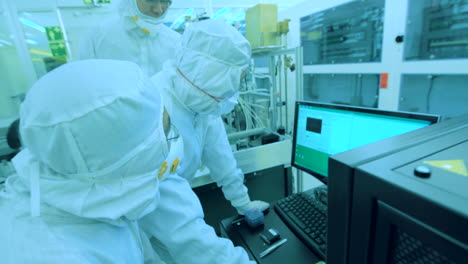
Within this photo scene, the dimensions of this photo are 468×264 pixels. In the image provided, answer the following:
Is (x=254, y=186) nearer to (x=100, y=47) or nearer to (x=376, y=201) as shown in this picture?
(x=376, y=201)

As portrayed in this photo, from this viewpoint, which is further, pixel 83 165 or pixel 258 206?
pixel 258 206

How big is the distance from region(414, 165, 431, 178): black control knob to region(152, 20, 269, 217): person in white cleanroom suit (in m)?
0.73

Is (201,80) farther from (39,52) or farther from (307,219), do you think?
(39,52)

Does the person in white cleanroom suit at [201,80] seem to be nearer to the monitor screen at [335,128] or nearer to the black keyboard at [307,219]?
the black keyboard at [307,219]

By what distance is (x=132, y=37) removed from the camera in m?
1.46

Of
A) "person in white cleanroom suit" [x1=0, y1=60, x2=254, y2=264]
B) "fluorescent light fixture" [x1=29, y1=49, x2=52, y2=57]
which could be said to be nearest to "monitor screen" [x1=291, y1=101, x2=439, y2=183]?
"person in white cleanroom suit" [x1=0, y1=60, x2=254, y2=264]

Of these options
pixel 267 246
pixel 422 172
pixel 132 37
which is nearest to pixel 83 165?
pixel 422 172

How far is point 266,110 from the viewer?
2.11 m

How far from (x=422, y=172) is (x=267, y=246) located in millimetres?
644

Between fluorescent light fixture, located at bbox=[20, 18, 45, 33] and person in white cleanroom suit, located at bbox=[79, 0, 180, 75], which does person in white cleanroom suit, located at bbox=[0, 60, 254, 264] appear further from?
fluorescent light fixture, located at bbox=[20, 18, 45, 33]

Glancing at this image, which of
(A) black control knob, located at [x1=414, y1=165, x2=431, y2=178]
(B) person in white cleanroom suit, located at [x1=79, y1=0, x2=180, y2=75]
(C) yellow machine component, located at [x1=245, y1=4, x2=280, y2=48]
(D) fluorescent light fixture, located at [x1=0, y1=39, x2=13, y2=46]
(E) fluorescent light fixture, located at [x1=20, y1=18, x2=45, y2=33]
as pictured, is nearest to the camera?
(A) black control knob, located at [x1=414, y1=165, x2=431, y2=178]

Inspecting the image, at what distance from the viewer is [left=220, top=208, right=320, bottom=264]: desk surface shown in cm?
73

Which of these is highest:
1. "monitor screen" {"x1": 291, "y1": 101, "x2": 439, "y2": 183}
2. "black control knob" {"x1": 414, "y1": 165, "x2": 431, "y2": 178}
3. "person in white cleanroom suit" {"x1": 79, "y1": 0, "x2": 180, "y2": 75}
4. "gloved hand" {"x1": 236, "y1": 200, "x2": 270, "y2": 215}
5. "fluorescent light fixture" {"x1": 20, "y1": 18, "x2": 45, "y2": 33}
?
"fluorescent light fixture" {"x1": 20, "y1": 18, "x2": 45, "y2": 33}

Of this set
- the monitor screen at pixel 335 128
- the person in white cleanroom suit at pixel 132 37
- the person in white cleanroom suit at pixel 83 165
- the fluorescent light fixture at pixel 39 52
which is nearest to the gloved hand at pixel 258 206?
the monitor screen at pixel 335 128
